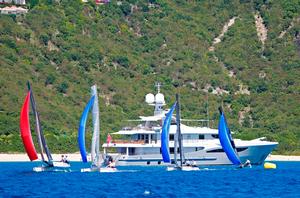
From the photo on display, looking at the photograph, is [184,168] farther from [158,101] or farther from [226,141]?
[158,101]

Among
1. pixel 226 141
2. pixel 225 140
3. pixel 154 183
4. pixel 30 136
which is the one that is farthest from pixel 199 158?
pixel 154 183

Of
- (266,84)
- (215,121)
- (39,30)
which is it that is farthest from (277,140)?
(39,30)

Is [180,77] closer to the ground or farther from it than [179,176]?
farther from it

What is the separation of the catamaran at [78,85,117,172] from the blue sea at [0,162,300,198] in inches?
67.4

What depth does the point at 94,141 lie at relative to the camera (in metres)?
118

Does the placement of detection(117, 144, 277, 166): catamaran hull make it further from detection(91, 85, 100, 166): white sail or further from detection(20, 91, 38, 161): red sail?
detection(20, 91, 38, 161): red sail

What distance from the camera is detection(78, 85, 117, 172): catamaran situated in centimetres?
11787

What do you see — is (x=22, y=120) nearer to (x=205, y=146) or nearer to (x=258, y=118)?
(x=205, y=146)

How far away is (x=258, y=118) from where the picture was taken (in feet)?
597

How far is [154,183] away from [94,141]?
50.0ft

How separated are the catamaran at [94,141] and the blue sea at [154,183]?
1712mm

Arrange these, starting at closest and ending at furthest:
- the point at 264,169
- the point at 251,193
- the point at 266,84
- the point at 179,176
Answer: the point at 251,193 → the point at 179,176 → the point at 264,169 → the point at 266,84

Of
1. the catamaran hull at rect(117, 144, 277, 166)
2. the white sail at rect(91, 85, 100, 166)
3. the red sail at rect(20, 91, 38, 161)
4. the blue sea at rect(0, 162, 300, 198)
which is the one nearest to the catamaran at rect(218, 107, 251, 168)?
the blue sea at rect(0, 162, 300, 198)

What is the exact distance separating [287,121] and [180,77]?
856 inches
